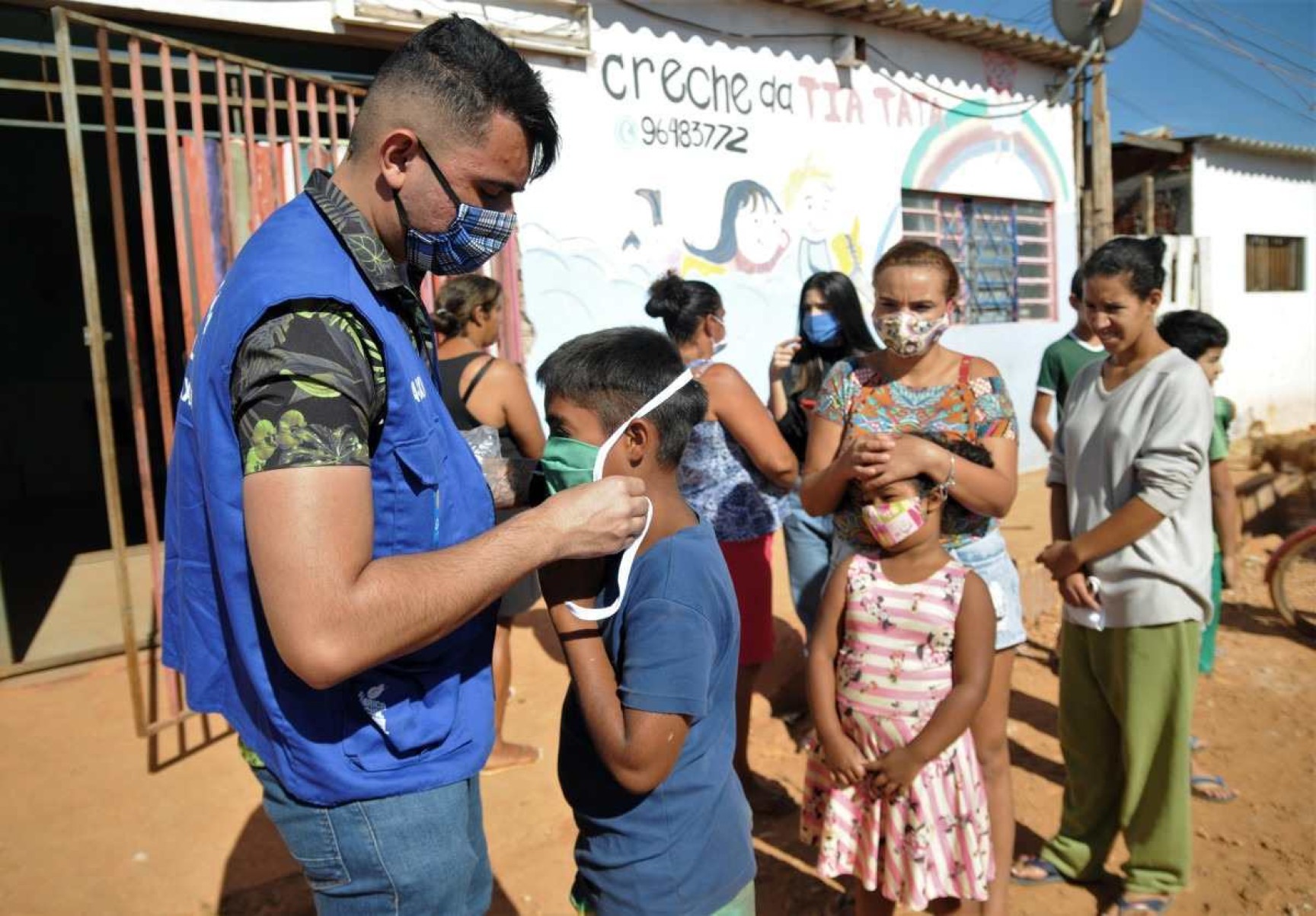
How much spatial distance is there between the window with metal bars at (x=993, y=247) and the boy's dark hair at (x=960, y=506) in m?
6.24

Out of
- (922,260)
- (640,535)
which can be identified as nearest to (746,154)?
(922,260)

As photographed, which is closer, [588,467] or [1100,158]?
[588,467]

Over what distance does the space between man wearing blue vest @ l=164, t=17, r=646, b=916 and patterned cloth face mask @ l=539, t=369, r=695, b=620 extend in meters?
0.17

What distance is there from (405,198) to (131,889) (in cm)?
270

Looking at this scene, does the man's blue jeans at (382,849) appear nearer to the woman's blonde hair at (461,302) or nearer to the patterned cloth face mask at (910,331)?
the patterned cloth face mask at (910,331)

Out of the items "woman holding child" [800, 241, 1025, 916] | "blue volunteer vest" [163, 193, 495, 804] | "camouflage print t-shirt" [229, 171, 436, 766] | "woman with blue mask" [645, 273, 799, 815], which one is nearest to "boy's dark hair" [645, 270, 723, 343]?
"woman with blue mask" [645, 273, 799, 815]

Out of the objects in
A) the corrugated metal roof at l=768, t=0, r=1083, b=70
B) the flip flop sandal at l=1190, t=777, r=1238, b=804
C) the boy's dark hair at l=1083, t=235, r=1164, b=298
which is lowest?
the flip flop sandal at l=1190, t=777, r=1238, b=804

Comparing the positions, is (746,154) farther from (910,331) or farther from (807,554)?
(910,331)

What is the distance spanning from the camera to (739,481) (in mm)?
3244

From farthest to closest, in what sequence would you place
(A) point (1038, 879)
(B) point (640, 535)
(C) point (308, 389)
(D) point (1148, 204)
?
(D) point (1148, 204)
(A) point (1038, 879)
(B) point (640, 535)
(C) point (308, 389)

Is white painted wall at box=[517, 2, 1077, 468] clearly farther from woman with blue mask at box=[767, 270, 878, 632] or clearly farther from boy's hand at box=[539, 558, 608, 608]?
boy's hand at box=[539, 558, 608, 608]

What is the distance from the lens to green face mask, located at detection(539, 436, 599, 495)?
160 cm

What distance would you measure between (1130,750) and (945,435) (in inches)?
43.2

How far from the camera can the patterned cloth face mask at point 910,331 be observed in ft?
8.22
